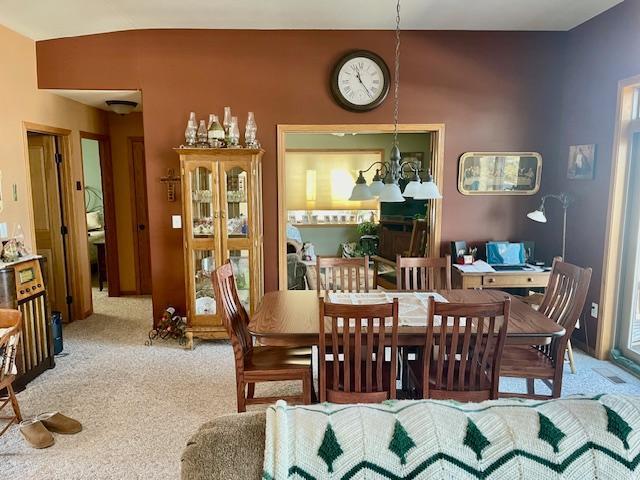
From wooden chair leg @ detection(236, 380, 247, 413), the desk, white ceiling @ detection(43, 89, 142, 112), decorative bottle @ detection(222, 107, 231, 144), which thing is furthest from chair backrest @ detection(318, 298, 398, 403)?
white ceiling @ detection(43, 89, 142, 112)

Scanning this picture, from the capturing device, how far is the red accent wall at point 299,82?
410 cm

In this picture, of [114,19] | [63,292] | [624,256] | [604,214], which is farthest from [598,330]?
[63,292]

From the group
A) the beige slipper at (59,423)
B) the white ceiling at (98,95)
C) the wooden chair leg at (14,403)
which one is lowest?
the beige slipper at (59,423)

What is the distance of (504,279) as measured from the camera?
3955 millimetres

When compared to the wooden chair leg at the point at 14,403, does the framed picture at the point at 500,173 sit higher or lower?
higher

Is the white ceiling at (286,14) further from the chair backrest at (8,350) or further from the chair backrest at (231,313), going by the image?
the chair backrest at (8,350)

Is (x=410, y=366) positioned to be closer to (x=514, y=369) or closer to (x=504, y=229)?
(x=514, y=369)

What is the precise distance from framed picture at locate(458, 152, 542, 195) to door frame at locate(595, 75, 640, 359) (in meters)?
0.78

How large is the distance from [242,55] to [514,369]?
3.47 metres

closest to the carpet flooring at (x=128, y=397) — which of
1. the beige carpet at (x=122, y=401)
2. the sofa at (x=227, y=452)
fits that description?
the beige carpet at (x=122, y=401)

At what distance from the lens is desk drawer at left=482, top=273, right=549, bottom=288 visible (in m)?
3.94

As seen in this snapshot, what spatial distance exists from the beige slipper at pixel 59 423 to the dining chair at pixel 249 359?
109cm

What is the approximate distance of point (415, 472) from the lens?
3.26 ft

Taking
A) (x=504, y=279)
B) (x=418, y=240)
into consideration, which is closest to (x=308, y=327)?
(x=504, y=279)
